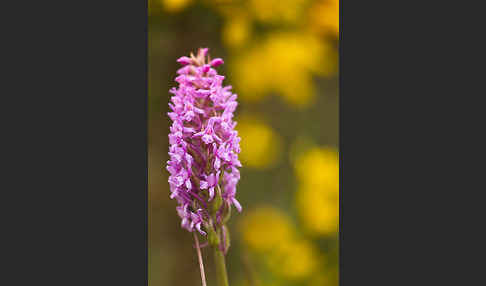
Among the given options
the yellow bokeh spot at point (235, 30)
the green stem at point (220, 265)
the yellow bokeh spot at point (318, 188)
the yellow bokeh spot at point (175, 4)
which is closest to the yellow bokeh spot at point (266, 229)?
the yellow bokeh spot at point (318, 188)

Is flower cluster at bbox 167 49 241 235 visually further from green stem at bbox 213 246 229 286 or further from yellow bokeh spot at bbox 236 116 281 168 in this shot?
yellow bokeh spot at bbox 236 116 281 168

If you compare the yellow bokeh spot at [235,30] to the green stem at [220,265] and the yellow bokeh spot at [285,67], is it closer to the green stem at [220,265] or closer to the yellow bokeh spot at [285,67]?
the yellow bokeh spot at [285,67]

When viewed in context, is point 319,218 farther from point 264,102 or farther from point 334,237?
point 264,102

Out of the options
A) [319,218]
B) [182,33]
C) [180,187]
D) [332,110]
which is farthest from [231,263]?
[182,33]

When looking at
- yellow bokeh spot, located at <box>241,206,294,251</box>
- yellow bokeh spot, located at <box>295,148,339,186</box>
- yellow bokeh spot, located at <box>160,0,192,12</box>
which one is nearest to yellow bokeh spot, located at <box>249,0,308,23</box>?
yellow bokeh spot, located at <box>160,0,192,12</box>

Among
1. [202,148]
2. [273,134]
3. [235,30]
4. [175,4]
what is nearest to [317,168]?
[273,134]
